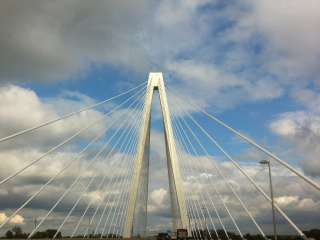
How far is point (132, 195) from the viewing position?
39.2 meters

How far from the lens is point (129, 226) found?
39.2 m

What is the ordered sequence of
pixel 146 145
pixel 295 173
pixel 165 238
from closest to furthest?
pixel 295 173 → pixel 146 145 → pixel 165 238

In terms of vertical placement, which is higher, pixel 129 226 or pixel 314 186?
pixel 129 226

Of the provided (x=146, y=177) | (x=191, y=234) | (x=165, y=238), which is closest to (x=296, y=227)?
(x=191, y=234)

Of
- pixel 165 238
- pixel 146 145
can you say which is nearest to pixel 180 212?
pixel 146 145

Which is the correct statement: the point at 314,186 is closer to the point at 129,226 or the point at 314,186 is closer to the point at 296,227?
the point at 296,227

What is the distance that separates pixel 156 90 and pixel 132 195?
8951 millimetres

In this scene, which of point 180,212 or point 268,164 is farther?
point 180,212

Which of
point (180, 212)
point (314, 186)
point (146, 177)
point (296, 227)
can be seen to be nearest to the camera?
point (314, 186)

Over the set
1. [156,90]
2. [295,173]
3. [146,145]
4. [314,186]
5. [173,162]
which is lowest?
[314,186]

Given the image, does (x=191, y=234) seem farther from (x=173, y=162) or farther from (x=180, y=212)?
(x=173, y=162)

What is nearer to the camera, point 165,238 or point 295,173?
point 295,173

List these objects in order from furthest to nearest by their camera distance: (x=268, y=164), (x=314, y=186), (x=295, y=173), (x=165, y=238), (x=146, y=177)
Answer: (x=165, y=238) < (x=146, y=177) < (x=268, y=164) < (x=295, y=173) < (x=314, y=186)

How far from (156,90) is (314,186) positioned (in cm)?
2661
